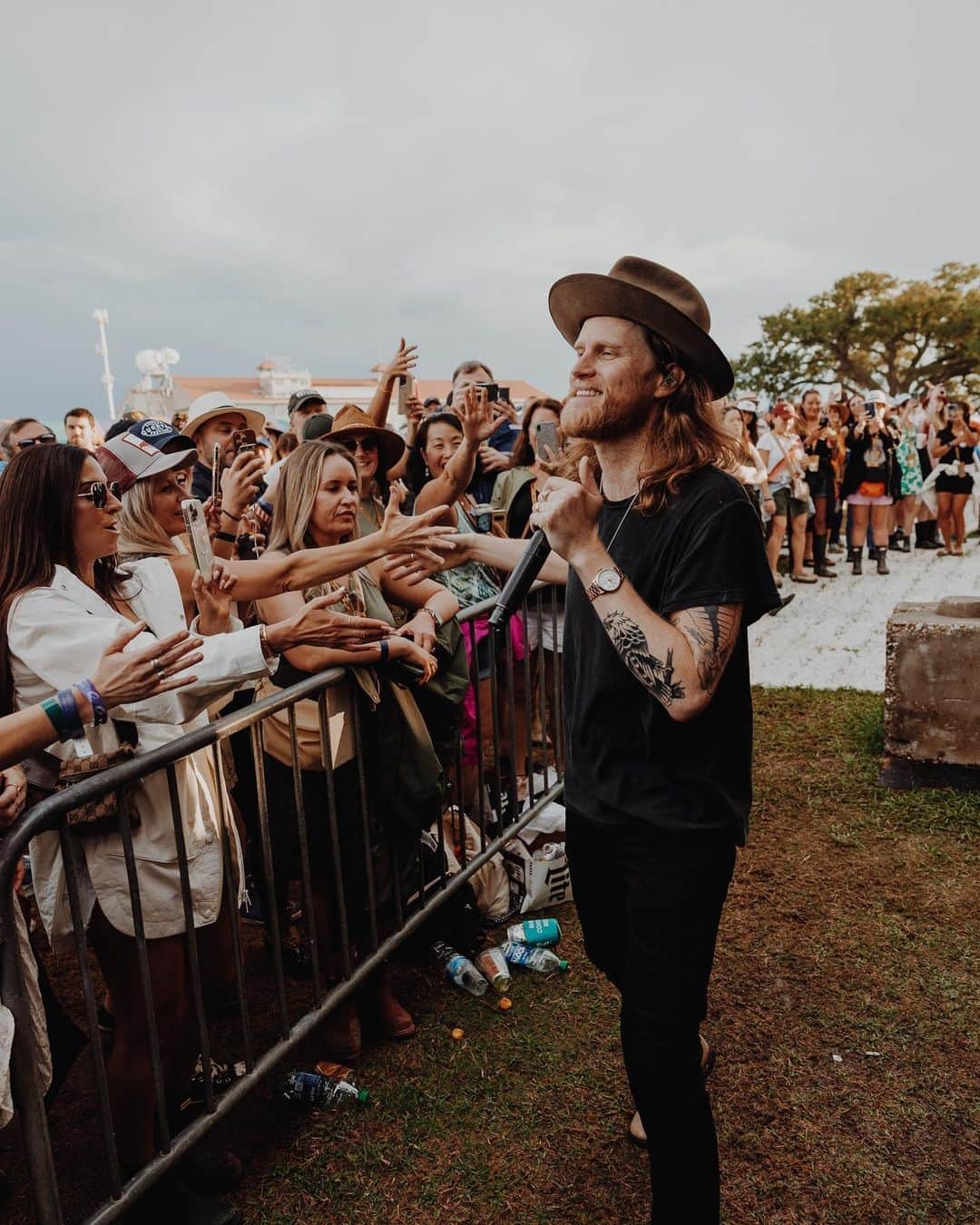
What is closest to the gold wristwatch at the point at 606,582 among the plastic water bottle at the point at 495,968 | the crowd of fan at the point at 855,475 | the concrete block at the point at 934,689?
the plastic water bottle at the point at 495,968

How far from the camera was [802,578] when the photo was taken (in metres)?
11.5

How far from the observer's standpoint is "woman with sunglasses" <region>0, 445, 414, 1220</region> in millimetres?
2205

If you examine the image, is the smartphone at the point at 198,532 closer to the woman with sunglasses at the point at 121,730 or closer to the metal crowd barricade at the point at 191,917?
the woman with sunglasses at the point at 121,730

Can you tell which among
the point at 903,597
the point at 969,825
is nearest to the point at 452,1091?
the point at 969,825

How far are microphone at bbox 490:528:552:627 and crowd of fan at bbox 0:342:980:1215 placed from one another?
1.78 feet

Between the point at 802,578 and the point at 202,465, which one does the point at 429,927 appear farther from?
the point at 802,578

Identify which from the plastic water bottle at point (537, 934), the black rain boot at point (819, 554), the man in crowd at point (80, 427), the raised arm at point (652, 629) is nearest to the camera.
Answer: the raised arm at point (652, 629)

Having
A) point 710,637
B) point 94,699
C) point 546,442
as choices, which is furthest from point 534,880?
point 94,699

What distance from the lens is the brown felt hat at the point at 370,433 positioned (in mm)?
4492

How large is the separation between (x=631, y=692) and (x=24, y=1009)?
151 cm

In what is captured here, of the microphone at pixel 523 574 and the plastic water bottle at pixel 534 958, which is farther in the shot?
the plastic water bottle at pixel 534 958

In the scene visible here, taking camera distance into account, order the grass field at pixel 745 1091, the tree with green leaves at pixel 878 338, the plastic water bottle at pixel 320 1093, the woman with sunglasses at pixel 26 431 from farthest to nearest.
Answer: the tree with green leaves at pixel 878 338
the woman with sunglasses at pixel 26 431
the plastic water bottle at pixel 320 1093
the grass field at pixel 745 1091

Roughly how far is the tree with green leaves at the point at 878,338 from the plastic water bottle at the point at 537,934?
38.8 m

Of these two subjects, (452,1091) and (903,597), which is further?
(903,597)
